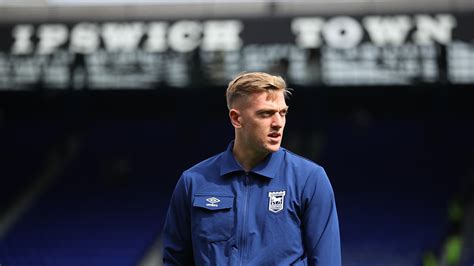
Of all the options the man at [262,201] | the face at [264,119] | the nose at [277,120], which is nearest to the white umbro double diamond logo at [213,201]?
the man at [262,201]

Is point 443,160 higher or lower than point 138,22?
lower

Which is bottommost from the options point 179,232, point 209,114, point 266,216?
point 209,114

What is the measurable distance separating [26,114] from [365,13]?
9.37 meters

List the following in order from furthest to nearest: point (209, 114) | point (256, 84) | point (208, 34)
Answer: point (209, 114)
point (208, 34)
point (256, 84)

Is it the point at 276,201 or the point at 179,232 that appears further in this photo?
the point at 179,232

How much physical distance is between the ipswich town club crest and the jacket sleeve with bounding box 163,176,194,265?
34 cm

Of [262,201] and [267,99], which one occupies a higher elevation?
[267,99]

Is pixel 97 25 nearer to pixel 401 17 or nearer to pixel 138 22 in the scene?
pixel 138 22

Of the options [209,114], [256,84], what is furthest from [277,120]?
[209,114]

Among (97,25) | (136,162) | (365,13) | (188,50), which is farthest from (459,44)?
(136,162)

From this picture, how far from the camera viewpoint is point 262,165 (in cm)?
340

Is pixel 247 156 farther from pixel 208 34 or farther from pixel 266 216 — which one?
pixel 208 34

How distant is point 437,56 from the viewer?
1738cm

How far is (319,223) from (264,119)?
0.43m
